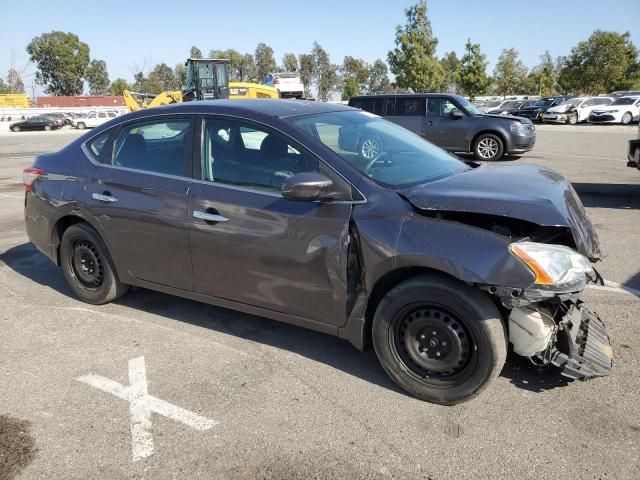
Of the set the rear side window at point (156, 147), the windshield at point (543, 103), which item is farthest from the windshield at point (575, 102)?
the rear side window at point (156, 147)

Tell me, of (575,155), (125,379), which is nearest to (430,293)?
(125,379)

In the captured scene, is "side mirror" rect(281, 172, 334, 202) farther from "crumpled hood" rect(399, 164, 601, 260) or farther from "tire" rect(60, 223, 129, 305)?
"tire" rect(60, 223, 129, 305)

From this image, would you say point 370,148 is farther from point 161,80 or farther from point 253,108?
point 161,80

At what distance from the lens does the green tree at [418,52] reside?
49625 millimetres

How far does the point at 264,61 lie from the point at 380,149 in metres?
85.6

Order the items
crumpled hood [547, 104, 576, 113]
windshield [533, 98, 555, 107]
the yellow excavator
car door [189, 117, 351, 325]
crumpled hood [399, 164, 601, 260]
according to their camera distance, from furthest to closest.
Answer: windshield [533, 98, 555, 107], crumpled hood [547, 104, 576, 113], the yellow excavator, car door [189, 117, 351, 325], crumpled hood [399, 164, 601, 260]

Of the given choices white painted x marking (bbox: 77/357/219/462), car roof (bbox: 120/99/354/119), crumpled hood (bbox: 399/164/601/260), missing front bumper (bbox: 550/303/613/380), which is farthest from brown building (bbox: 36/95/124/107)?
missing front bumper (bbox: 550/303/613/380)

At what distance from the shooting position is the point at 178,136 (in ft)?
12.6

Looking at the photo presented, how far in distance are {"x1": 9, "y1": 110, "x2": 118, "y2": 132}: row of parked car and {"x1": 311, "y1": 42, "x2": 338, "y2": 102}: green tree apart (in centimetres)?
3991

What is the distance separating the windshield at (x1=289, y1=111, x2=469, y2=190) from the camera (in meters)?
3.33

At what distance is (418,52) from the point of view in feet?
163

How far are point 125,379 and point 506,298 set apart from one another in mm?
2378

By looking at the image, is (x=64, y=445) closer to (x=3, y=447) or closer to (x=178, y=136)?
(x=3, y=447)

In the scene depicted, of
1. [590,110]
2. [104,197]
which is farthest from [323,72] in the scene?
[104,197]
